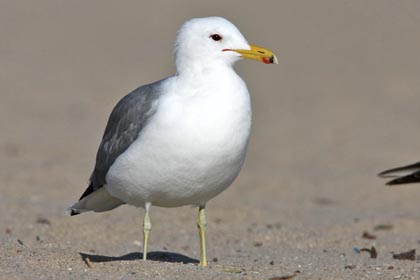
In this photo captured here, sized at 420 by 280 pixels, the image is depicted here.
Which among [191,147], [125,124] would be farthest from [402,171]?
[191,147]

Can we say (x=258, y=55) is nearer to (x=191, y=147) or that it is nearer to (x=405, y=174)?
(x=191, y=147)

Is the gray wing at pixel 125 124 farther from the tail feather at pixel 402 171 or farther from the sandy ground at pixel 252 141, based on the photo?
the tail feather at pixel 402 171

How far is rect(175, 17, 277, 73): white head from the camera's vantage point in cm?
648

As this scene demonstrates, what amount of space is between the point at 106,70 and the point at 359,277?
14.7 metres

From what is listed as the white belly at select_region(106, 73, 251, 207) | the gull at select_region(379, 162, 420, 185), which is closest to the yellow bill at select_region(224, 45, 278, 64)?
the white belly at select_region(106, 73, 251, 207)

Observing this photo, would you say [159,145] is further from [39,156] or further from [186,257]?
[39,156]

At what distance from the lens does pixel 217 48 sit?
256 inches

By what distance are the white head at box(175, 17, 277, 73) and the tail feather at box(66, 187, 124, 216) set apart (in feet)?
4.37

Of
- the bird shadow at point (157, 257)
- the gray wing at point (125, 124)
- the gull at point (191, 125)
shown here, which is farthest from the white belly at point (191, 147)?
the bird shadow at point (157, 257)

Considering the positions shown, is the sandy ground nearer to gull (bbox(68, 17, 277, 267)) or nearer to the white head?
gull (bbox(68, 17, 277, 267))

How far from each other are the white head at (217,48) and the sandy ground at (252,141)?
125cm

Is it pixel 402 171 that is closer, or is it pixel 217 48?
pixel 217 48

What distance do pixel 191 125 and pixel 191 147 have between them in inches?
5.1

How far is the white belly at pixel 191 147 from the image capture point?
6215 mm
